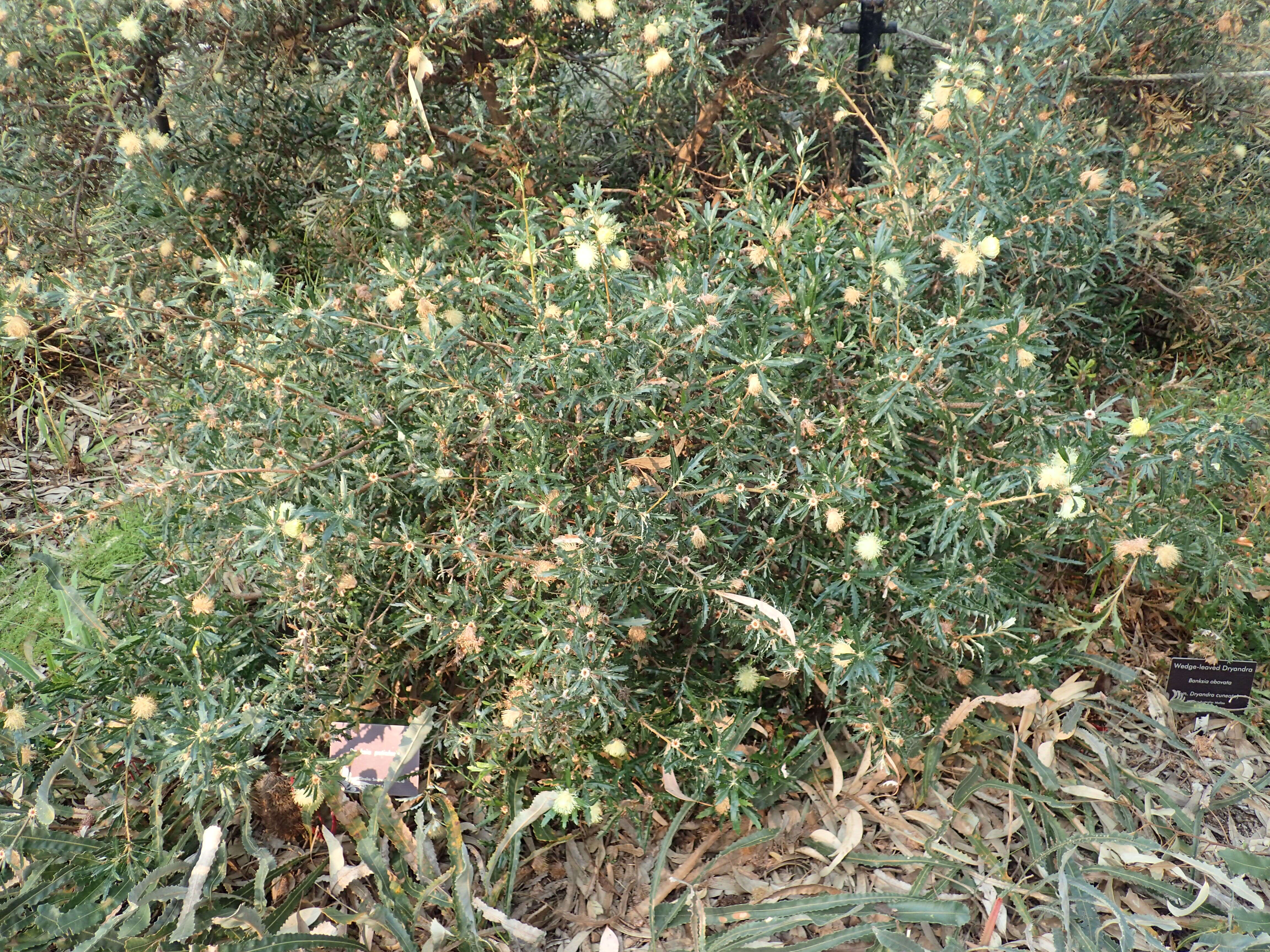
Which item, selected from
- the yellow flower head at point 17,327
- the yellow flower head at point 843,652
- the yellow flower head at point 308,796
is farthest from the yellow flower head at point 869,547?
the yellow flower head at point 17,327

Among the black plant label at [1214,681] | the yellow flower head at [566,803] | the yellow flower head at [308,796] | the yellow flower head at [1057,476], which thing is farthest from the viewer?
the black plant label at [1214,681]

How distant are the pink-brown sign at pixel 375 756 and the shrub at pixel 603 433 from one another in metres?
0.06

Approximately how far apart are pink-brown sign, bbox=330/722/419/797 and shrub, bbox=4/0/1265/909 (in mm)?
65

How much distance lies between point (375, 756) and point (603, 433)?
0.86 meters

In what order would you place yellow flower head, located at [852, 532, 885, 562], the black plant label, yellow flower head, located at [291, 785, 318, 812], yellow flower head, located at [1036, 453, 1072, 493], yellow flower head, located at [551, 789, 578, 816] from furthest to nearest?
the black plant label, yellow flower head, located at [291, 785, 318, 812], yellow flower head, located at [551, 789, 578, 816], yellow flower head, located at [852, 532, 885, 562], yellow flower head, located at [1036, 453, 1072, 493]

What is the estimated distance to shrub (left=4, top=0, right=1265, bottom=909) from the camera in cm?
165

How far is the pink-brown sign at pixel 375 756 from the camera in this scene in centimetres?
187

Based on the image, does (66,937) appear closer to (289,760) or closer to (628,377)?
(289,760)

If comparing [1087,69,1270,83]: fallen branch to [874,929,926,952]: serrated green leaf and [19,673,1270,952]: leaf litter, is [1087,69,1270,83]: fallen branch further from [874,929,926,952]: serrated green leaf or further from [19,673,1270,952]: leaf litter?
[874,929,926,952]: serrated green leaf

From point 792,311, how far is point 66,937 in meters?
1.88

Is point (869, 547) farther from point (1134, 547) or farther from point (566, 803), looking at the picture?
point (566, 803)

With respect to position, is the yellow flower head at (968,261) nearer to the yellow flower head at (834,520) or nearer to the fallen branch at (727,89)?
the yellow flower head at (834,520)

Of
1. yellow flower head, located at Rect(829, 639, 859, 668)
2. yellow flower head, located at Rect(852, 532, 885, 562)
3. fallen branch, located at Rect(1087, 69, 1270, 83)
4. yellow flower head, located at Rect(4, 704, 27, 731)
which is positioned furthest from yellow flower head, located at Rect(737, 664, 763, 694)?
fallen branch, located at Rect(1087, 69, 1270, 83)

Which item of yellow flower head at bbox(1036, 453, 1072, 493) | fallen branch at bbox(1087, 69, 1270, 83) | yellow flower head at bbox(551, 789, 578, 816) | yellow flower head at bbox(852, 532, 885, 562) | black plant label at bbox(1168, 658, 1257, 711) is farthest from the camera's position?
fallen branch at bbox(1087, 69, 1270, 83)
